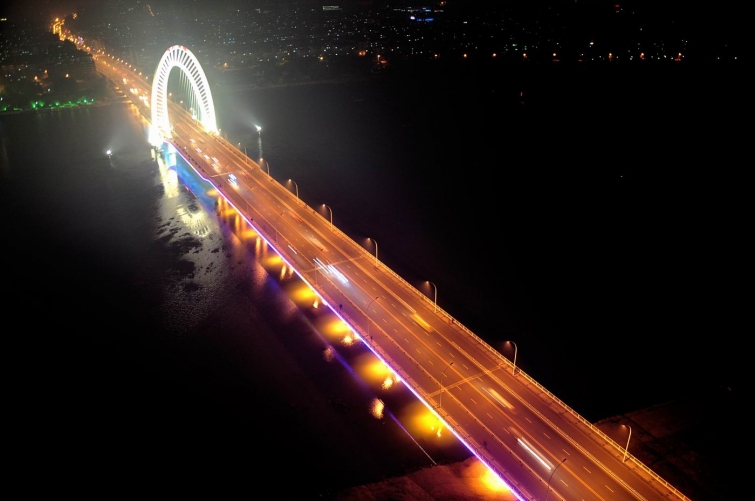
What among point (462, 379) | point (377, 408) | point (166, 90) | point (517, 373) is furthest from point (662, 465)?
point (166, 90)

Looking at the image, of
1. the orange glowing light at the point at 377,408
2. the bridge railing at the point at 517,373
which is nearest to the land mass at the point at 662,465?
the bridge railing at the point at 517,373

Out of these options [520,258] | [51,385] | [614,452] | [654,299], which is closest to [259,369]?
[51,385]

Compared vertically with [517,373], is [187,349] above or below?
below

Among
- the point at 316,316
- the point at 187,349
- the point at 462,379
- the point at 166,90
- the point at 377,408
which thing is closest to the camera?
the point at 462,379

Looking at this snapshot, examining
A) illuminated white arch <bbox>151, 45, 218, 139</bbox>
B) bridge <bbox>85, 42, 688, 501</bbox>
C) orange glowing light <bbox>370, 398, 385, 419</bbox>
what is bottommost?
orange glowing light <bbox>370, 398, 385, 419</bbox>

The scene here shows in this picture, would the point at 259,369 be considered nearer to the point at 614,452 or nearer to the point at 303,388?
the point at 303,388

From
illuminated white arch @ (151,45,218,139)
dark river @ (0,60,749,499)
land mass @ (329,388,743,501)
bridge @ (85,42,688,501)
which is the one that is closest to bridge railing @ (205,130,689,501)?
bridge @ (85,42,688,501)

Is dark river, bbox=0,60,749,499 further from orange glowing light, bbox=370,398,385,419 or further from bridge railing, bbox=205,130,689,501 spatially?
bridge railing, bbox=205,130,689,501

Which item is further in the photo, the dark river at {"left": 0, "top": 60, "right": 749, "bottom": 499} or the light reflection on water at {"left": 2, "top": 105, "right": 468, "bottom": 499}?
the dark river at {"left": 0, "top": 60, "right": 749, "bottom": 499}

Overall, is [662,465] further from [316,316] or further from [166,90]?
[166,90]
